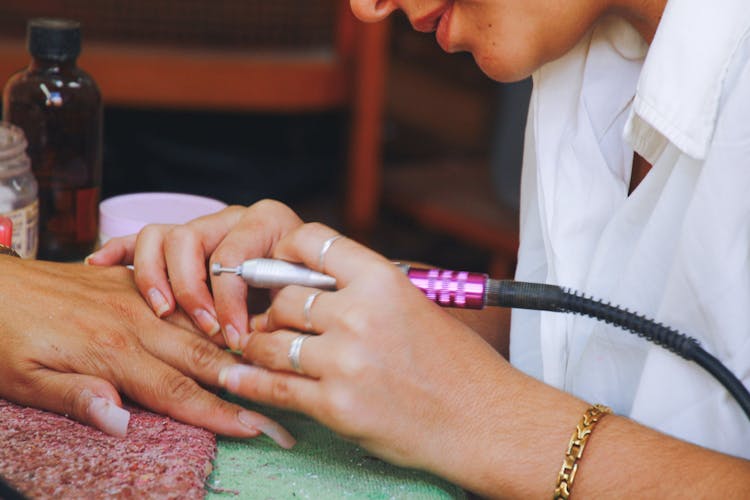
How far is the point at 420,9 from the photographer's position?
839mm

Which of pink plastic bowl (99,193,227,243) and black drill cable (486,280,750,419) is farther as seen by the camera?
pink plastic bowl (99,193,227,243)

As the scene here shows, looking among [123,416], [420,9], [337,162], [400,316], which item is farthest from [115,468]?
[337,162]

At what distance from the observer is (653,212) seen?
0.80m

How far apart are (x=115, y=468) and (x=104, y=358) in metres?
0.15

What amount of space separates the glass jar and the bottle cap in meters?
0.08

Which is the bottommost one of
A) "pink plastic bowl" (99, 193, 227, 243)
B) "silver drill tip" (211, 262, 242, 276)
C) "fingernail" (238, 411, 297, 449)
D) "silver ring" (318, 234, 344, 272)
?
"fingernail" (238, 411, 297, 449)

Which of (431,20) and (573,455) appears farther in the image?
(431,20)

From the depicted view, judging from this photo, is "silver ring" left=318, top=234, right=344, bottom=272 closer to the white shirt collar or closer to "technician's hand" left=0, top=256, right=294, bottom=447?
"technician's hand" left=0, top=256, right=294, bottom=447

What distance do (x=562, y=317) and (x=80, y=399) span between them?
0.40 meters

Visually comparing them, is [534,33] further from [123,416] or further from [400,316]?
[123,416]

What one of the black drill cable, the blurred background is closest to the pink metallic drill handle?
the black drill cable

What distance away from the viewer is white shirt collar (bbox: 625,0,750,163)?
0.74 m

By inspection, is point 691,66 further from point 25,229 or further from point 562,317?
point 25,229

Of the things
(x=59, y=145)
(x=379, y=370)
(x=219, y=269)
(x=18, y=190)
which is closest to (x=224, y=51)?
(x=59, y=145)
